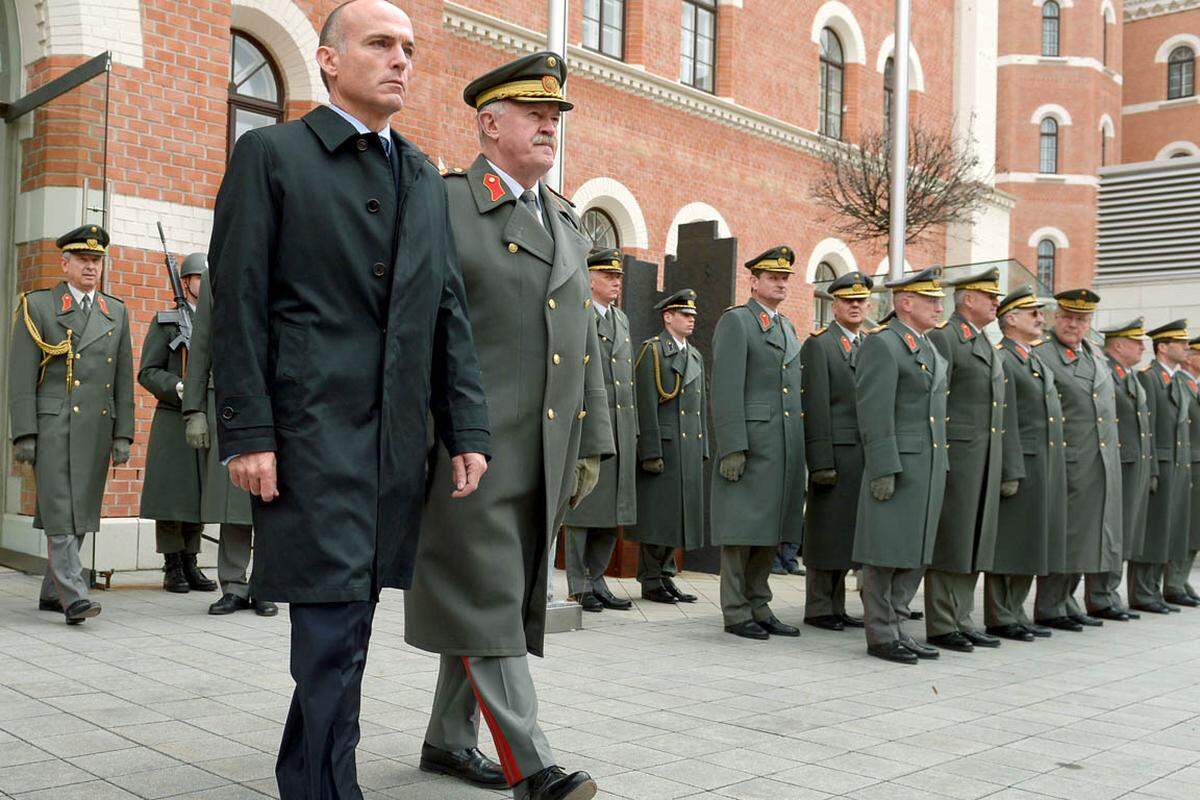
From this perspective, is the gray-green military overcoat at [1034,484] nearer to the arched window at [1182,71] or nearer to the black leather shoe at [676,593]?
the black leather shoe at [676,593]

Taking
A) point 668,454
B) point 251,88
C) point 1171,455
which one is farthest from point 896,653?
point 251,88

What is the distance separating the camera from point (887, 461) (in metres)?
7.09

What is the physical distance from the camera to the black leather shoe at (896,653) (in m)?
6.99

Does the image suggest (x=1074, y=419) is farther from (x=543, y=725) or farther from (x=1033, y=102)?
(x=1033, y=102)

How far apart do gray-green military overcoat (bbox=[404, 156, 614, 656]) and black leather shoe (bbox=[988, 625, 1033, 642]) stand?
493 cm

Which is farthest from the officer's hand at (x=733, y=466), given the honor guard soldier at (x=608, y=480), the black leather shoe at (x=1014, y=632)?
the black leather shoe at (x=1014, y=632)

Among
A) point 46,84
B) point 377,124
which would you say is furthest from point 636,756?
point 46,84

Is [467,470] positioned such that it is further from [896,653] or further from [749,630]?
[749,630]

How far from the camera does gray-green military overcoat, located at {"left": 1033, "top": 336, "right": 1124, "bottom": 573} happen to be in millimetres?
8617

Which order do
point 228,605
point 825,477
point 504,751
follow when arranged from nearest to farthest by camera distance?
point 504,751, point 228,605, point 825,477

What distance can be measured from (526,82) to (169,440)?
5267mm

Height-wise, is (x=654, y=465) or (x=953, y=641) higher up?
(x=654, y=465)

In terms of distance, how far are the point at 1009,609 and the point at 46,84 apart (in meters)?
7.56

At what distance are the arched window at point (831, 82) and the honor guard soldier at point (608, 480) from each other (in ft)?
46.0
